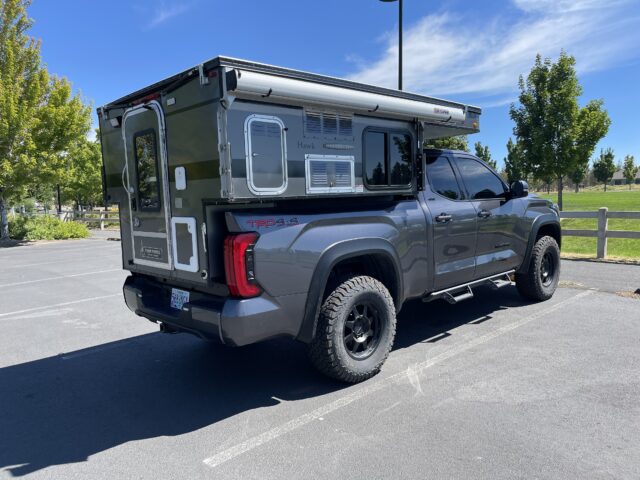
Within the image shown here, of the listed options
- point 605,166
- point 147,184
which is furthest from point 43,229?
point 605,166

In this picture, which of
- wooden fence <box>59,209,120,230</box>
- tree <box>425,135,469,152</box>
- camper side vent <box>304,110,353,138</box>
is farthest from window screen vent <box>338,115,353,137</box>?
wooden fence <box>59,209,120,230</box>

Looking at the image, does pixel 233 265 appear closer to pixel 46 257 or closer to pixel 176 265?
pixel 176 265

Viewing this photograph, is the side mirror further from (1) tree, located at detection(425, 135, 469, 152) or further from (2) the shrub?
(2) the shrub

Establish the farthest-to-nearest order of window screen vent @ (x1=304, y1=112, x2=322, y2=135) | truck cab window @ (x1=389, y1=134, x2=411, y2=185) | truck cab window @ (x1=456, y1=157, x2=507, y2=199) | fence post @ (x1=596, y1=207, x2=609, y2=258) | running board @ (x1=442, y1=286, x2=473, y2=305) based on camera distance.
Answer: fence post @ (x1=596, y1=207, x2=609, y2=258), truck cab window @ (x1=456, y1=157, x2=507, y2=199), running board @ (x1=442, y1=286, x2=473, y2=305), truck cab window @ (x1=389, y1=134, x2=411, y2=185), window screen vent @ (x1=304, y1=112, x2=322, y2=135)

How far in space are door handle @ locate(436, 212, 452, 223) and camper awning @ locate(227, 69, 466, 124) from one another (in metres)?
0.98

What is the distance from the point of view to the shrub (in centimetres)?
2017

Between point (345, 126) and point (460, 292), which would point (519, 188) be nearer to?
point (460, 292)

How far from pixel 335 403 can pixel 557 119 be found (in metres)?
17.8

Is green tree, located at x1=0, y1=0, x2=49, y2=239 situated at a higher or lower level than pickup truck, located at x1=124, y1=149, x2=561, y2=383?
→ higher

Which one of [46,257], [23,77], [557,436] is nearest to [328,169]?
[557,436]

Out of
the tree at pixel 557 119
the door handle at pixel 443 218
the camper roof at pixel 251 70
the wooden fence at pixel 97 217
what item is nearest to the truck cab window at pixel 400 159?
the camper roof at pixel 251 70

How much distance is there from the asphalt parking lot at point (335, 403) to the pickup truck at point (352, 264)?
483 millimetres

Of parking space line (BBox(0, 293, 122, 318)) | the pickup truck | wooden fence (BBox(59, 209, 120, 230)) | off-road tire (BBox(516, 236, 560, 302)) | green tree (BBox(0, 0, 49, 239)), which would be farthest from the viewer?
wooden fence (BBox(59, 209, 120, 230))

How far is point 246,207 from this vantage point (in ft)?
11.2
